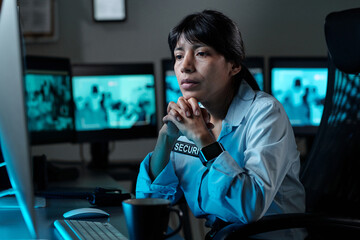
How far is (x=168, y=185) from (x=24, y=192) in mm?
758

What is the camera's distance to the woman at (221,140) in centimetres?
114

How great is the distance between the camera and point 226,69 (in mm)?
1405

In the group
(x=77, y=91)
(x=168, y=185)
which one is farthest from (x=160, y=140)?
(x=77, y=91)

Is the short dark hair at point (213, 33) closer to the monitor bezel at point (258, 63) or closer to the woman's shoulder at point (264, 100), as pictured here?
the woman's shoulder at point (264, 100)

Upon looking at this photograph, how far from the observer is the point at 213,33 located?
1.34m

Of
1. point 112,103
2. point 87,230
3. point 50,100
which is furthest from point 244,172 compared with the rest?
point 112,103

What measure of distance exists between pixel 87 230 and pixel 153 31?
2.23 m

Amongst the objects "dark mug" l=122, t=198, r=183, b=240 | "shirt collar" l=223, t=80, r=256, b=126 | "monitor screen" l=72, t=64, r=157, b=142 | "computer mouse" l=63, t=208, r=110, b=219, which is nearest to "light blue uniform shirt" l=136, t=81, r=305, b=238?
"shirt collar" l=223, t=80, r=256, b=126

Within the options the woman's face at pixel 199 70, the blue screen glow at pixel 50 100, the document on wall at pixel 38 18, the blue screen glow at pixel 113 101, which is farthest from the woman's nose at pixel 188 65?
the document on wall at pixel 38 18

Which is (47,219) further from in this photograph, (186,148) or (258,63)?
(258,63)

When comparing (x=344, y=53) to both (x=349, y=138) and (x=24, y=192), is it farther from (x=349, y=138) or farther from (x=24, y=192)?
(x=24, y=192)

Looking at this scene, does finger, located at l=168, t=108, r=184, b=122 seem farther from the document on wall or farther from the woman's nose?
the document on wall

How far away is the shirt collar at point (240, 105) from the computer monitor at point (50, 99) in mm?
Answer: 978

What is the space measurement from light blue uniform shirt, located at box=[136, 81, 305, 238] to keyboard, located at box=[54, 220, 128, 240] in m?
0.30
